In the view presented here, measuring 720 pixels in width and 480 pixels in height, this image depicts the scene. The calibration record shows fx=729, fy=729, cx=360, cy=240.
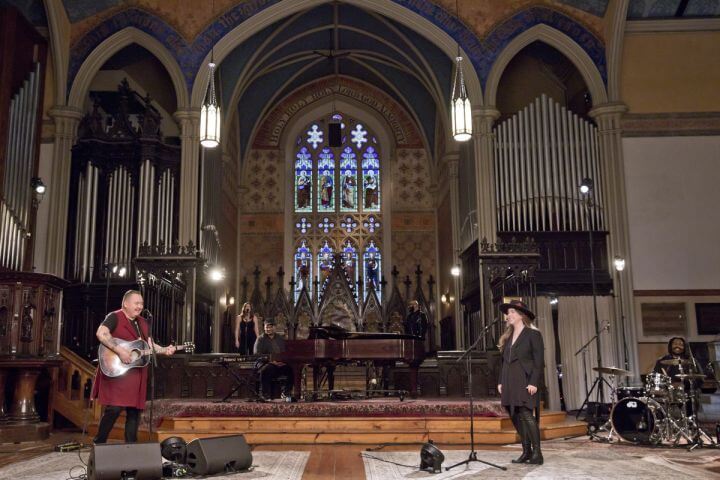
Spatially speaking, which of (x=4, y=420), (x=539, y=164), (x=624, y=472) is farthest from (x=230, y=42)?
(x=624, y=472)

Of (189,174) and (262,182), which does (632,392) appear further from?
(262,182)

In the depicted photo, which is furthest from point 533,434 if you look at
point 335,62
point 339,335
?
point 335,62

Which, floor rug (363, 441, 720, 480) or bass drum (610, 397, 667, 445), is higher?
bass drum (610, 397, 667, 445)

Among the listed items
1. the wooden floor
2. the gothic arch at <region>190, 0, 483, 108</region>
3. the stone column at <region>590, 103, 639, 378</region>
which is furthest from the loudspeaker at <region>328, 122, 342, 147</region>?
the wooden floor

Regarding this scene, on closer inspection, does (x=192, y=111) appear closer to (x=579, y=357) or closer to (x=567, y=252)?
(x=567, y=252)

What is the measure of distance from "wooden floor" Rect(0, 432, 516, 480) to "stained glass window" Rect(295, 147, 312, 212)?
46.8ft

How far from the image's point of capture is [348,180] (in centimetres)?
2334

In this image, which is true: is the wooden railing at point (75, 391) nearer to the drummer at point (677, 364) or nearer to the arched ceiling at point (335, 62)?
the drummer at point (677, 364)

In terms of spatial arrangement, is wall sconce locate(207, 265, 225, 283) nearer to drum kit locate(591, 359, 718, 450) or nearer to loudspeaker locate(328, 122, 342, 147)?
loudspeaker locate(328, 122, 342, 147)

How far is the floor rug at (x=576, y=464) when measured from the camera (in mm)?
6031

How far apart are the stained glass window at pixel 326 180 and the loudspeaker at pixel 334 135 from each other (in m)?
1.79

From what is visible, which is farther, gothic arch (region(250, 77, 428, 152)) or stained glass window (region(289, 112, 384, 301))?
gothic arch (region(250, 77, 428, 152))

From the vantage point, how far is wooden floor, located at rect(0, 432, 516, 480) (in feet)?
20.3

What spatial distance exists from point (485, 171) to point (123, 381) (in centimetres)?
1056
